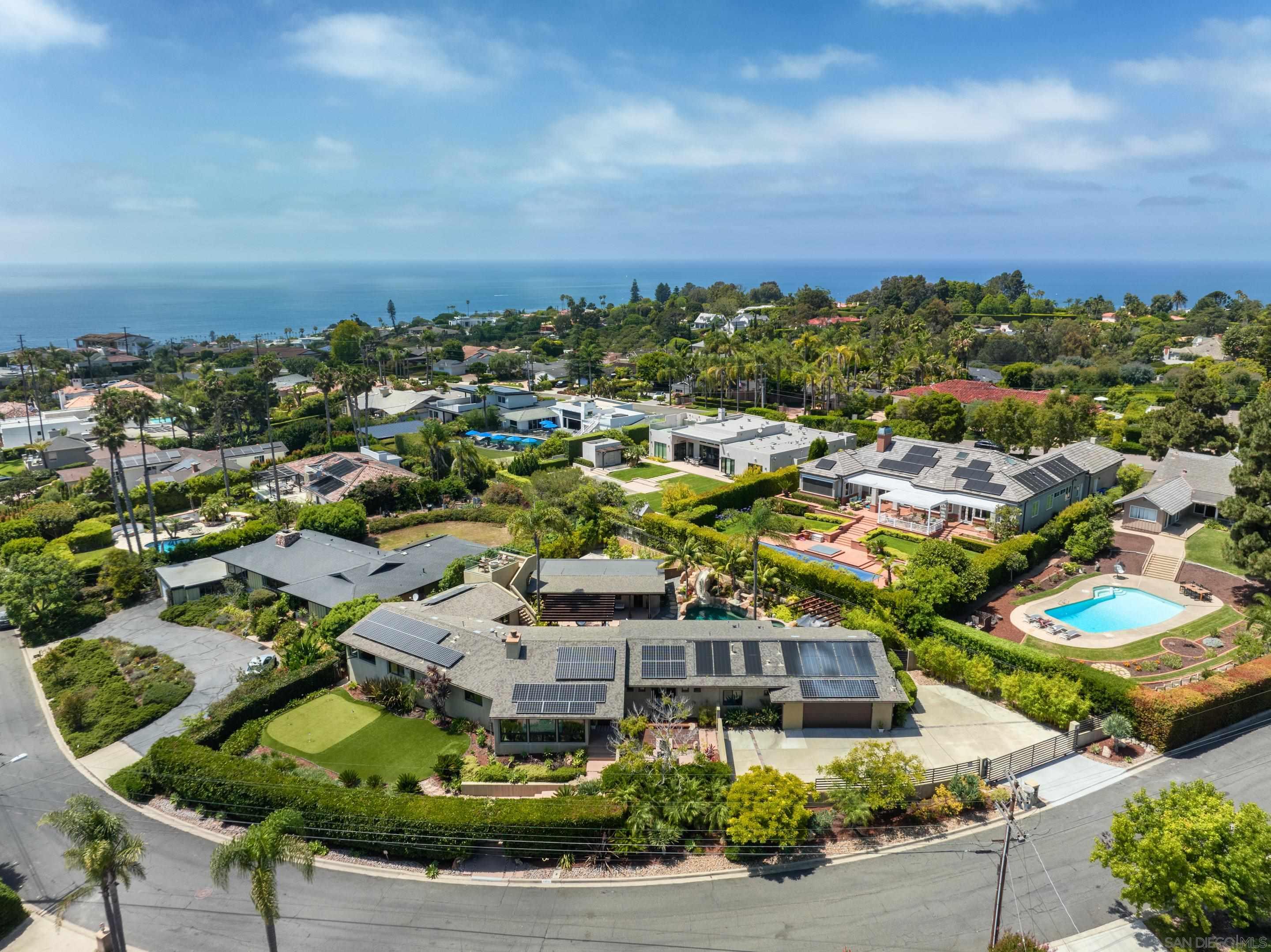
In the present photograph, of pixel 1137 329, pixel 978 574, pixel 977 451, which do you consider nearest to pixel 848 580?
pixel 978 574

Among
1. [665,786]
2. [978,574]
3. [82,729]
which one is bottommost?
[82,729]

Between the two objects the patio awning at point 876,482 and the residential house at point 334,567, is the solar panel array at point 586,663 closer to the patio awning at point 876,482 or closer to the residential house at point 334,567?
the residential house at point 334,567

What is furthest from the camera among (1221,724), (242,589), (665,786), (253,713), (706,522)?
(706,522)

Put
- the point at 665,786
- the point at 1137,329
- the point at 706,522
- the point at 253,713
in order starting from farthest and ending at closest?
Answer: the point at 1137,329 < the point at 706,522 < the point at 253,713 < the point at 665,786

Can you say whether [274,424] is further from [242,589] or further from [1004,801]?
[1004,801]

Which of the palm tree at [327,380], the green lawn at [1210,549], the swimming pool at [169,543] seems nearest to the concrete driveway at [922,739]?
the green lawn at [1210,549]

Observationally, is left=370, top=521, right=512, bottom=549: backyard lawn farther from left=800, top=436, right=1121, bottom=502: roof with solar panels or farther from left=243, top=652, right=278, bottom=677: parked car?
left=800, top=436, right=1121, bottom=502: roof with solar panels

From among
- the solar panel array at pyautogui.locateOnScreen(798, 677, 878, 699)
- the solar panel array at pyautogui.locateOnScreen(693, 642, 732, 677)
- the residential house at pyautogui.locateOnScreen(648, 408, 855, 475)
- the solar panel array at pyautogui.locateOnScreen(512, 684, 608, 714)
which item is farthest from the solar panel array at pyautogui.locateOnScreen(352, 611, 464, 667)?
the residential house at pyautogui.locateOnScreen(648, 408, 855, 475)
